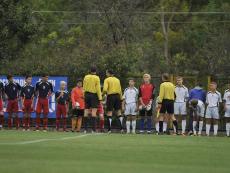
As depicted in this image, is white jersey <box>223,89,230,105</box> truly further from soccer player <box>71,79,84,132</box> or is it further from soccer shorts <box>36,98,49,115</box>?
soccer shorts <box>36,98,49,115</box>

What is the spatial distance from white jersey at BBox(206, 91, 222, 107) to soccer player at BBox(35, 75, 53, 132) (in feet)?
19.8

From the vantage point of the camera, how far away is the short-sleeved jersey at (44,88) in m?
29.3

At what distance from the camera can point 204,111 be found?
28.4m

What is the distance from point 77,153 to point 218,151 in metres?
3.46

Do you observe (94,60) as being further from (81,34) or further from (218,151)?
(81,34)

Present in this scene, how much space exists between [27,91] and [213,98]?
7237mm

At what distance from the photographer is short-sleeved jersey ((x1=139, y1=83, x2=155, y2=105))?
2853 centimetres

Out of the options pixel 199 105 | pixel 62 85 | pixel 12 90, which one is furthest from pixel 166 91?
pixel 12 90

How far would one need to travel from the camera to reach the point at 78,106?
28.5 metres

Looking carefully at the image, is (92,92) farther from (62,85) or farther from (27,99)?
(27,99)

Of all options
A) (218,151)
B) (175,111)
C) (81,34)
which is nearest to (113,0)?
(81,34)

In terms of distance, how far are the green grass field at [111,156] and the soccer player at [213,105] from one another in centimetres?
750

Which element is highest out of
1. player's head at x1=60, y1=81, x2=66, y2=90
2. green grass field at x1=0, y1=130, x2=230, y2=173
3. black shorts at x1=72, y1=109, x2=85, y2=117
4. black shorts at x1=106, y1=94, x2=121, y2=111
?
player's head at x1=60, y1=81, x2=66, y2=90

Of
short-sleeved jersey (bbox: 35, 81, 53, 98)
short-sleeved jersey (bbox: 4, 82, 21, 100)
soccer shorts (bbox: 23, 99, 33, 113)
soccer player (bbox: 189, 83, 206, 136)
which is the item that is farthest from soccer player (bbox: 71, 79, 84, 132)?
soccer player (bbox: 189, 83, 206, 136)
